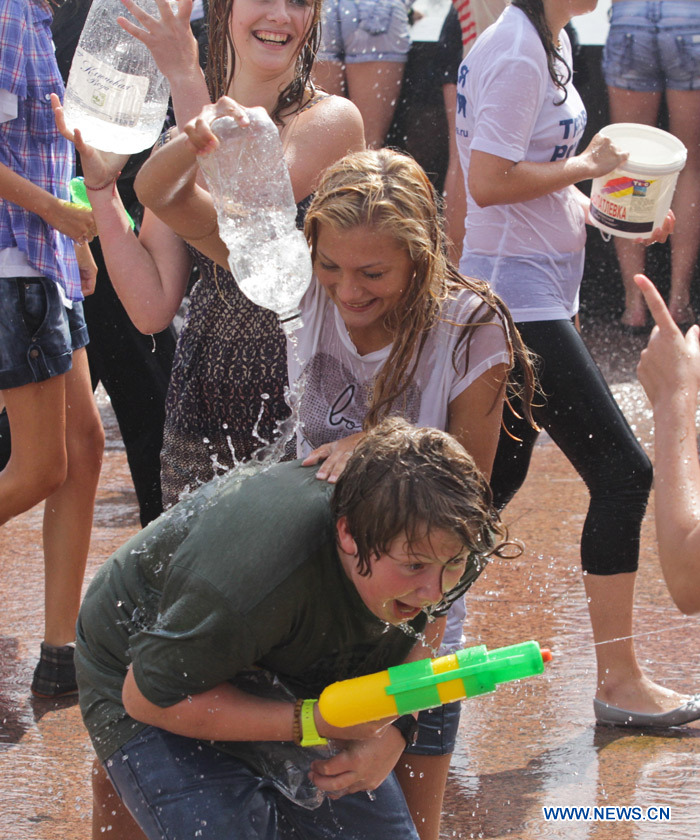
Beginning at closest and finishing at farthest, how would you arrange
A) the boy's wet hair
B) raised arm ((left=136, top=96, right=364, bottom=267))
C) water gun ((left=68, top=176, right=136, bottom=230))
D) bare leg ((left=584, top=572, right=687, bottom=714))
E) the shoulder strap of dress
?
the boy's wet hair
raised arm ((left=136, top=96, right=364, bottom=267))
the shoulder strap of dress
bare leg ((left=584, top=572, right=687, bottom=714))
water gun ((left=68, top=176, right=136, bottom=230))

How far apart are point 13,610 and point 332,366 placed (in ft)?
6.32

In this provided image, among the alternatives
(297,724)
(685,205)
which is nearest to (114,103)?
(297,724)

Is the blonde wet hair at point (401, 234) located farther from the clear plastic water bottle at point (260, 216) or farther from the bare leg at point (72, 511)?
the bare leg at point (72, 511)

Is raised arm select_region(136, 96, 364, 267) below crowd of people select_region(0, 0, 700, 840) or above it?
above

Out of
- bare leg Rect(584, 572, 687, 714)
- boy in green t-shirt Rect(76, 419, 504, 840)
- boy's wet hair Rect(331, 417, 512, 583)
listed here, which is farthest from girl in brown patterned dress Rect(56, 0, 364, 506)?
bare leg Rect(584, 572, 687, 714)

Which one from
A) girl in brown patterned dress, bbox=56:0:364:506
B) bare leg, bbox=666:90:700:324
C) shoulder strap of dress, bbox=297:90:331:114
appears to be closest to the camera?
girl in brown patterned dress, bbox=56:0:364:506

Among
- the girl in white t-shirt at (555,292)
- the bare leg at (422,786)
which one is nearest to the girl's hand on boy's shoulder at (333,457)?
the bare leg at (422,786)

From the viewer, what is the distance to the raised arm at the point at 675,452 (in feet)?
7.36

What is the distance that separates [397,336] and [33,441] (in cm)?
133

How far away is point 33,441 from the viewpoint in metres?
3.33

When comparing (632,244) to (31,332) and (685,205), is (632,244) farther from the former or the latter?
(31,332)

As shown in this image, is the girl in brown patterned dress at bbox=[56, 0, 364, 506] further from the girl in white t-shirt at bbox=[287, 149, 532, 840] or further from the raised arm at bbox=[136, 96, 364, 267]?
the girl in white t-shirt at bbox=[287, 149, 532, 840]

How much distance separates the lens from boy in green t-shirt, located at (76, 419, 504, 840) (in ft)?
6.54

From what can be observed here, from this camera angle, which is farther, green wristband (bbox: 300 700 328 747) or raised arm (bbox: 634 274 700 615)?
raised arm (bbox: 634 274 700 615)
